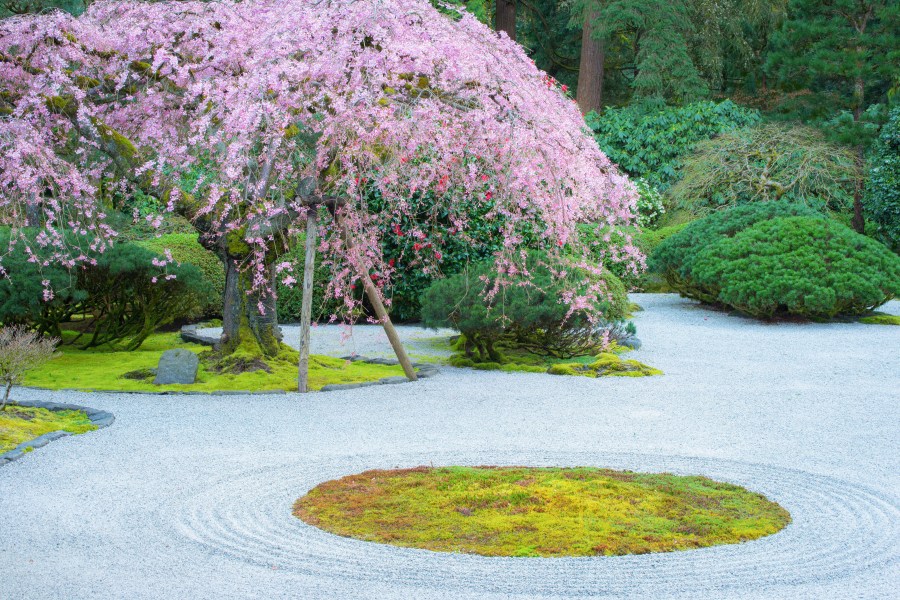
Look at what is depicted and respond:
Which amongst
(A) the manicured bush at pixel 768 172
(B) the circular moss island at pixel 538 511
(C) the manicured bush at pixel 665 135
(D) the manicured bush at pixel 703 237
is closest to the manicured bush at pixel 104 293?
(B) the circular moss island at pixel 538 511

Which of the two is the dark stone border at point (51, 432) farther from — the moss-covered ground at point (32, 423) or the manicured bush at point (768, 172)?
the manicured bush at point (768, 172)

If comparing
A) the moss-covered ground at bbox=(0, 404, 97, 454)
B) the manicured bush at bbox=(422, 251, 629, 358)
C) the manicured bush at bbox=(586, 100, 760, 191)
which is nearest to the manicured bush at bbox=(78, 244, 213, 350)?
the manicured bush at bbox=(422, 251, 629, 358)

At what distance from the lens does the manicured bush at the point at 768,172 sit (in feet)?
58.6

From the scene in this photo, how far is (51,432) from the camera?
6.20 m

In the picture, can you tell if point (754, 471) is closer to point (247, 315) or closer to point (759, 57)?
point (247, 315)

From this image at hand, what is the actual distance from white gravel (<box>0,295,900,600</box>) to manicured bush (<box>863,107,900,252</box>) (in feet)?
25.2

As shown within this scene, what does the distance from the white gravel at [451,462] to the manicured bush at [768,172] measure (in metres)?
8.33

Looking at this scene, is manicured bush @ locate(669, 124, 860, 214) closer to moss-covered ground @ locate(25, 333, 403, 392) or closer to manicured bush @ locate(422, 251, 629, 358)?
manicured bush @ locate(422, 251, 629, 358)

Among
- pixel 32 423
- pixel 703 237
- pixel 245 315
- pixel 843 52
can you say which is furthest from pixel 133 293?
pixel 843 52

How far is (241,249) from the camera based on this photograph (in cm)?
845

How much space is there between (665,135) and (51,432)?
15798mm

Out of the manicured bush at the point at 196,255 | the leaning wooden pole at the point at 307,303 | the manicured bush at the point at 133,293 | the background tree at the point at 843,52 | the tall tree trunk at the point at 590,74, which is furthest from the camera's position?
the tall tree trunk at the point at 590,74

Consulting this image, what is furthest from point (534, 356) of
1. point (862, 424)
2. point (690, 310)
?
point (690, 310)

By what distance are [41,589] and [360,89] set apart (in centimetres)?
445
